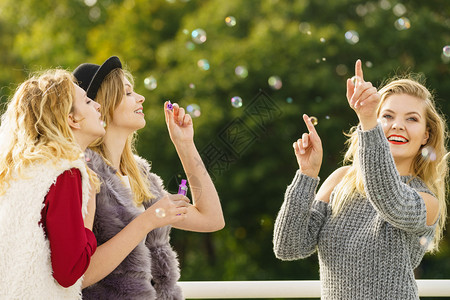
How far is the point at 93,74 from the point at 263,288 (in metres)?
1.12

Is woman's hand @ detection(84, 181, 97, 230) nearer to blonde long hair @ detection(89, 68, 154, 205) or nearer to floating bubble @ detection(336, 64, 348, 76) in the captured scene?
blonde long hair @ detection(89, 68, 154, 205)

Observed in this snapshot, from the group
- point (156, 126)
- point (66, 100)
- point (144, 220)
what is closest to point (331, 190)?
point (144, 220)

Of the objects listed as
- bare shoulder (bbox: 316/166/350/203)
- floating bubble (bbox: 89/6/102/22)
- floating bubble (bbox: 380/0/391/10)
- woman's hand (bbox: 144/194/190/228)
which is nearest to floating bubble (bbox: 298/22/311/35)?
floating bubble (bbox: 380/0/391/10)

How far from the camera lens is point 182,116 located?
8.45ft

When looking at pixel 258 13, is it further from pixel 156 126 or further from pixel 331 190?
pixel 331 190

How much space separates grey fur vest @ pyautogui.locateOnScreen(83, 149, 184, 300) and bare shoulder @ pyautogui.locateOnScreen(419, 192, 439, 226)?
3.13ft

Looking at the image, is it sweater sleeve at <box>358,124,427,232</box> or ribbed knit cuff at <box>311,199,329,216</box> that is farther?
ribbed knit cuff at <box>311,199,329,216</box>

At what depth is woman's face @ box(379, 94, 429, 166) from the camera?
2.46 meters

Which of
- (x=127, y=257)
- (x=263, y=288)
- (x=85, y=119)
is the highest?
(x=85, y=119)

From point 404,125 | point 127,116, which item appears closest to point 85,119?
point 127,116

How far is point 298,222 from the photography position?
7.93 feet

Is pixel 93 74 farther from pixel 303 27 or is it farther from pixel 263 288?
pixel 303 27

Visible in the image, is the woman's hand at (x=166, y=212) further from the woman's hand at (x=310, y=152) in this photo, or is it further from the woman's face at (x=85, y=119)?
the woman's hand at (x=310, y=152)

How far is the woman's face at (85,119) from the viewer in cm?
213
